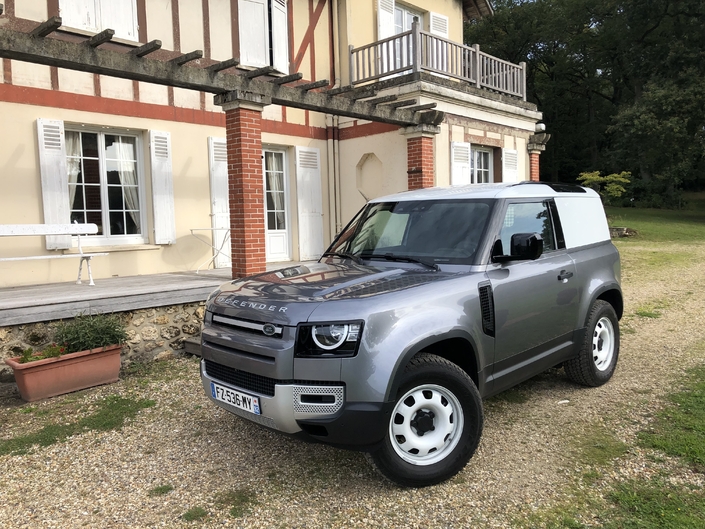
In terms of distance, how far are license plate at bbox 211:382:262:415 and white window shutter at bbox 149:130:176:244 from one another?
6.08m

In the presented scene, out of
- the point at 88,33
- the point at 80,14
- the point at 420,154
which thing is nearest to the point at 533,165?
the point at 420,154

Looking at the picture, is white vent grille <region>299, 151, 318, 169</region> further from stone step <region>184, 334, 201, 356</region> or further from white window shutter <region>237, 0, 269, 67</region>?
stone step <region>184, 334, 201, 356</region>

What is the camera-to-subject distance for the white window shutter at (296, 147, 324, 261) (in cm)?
1116

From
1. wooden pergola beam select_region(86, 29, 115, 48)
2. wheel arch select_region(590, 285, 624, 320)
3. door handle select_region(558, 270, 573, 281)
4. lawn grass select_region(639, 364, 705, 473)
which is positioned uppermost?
wooden pergola beam select_region(86, 29, 115, 48)

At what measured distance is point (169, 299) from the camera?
21.5ft

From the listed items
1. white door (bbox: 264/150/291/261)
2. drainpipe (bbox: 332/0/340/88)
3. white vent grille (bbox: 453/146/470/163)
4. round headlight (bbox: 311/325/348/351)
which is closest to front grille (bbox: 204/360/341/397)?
round headlight (bbox: 311/325/348/351)

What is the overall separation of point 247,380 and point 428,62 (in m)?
8.84

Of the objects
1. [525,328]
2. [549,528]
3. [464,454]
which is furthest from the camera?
[525,328]

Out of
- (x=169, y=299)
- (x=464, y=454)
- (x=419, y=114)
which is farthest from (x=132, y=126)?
(x=464, y=454)

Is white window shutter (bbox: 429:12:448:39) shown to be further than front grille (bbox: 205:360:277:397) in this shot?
Yes

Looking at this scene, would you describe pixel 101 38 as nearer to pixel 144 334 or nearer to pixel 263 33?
pixel 144 334

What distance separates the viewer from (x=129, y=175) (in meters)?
9.01

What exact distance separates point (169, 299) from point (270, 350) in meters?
3.83

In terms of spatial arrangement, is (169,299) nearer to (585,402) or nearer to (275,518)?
(275,518)
